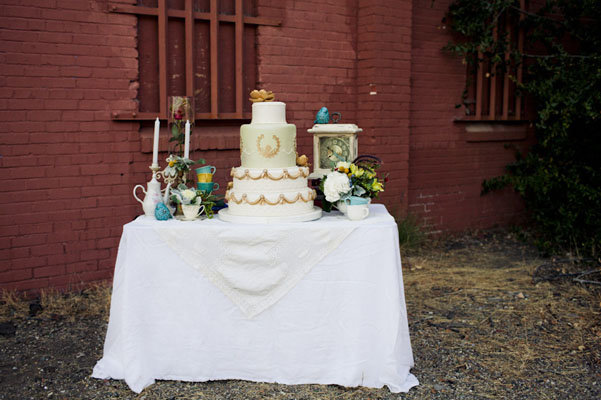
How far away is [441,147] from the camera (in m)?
7.09

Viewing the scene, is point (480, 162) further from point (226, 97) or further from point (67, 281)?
point (67, 281)

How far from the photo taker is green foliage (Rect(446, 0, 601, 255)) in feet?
20.4

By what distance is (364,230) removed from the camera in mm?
3227

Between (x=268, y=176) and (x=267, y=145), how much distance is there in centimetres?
18

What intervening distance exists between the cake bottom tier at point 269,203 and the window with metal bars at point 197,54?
2026mm

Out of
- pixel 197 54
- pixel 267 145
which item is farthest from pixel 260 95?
pixel 197 54

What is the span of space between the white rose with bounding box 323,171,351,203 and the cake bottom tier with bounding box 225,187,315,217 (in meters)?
0.15

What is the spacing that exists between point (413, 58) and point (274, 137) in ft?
→ 12.7

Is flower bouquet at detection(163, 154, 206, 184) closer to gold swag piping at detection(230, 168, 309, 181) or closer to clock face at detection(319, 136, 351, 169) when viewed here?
gold swag piping at detection(230, 168, 309, 181)

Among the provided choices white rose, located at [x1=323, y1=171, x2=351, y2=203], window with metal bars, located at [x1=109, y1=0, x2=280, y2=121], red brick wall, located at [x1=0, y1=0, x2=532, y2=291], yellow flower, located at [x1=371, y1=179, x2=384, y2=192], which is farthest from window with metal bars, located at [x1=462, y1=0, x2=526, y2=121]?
white rose, located at [x1=323, y1=171, x2=351, y2=203]

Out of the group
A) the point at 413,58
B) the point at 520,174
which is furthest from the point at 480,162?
the point at 413,58

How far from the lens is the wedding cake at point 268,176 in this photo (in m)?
3.28

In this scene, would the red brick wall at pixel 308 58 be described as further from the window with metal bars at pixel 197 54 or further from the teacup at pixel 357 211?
the teacup at pixel 357 211

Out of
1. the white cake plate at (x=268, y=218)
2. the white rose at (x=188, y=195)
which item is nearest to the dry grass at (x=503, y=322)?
the white cake plate at (x=268, y=218)
